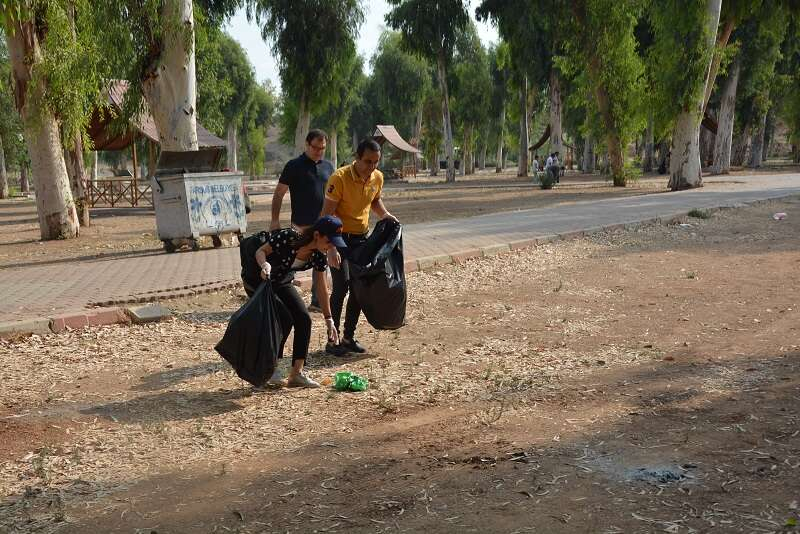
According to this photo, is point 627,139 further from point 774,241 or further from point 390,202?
point 774,241

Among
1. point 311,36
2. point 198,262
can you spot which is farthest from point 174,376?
point 311,36

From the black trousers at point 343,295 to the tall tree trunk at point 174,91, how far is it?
24.2ft

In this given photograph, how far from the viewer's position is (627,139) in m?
26.8

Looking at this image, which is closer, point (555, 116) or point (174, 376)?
point (174, 376)

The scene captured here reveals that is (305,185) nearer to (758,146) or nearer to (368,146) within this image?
(368,146)

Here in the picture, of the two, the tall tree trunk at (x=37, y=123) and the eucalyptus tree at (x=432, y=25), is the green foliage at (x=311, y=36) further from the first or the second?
the tall tree trunk at (x=37, y=123)

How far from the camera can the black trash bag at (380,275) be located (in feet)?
18.5

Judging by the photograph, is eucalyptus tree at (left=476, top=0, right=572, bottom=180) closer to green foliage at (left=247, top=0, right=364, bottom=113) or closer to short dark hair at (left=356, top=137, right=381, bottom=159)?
green foliage at (left=247, top=0, right=364, bottom=113)

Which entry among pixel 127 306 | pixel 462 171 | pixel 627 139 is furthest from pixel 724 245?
pixel 462 171

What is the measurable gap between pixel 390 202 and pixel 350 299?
1863 cm

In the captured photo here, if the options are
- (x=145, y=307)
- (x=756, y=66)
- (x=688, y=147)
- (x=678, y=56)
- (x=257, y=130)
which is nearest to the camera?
(x=145, y=307)

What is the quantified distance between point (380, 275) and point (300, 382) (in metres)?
1.03

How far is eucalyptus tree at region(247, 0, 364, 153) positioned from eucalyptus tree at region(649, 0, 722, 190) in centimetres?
1301

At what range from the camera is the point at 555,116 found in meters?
36.1
